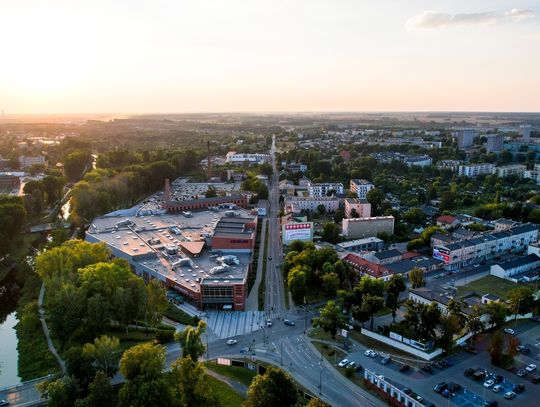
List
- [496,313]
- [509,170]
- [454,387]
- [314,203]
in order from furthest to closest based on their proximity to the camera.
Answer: [509,170], [314,203], [496,313], [454,387]

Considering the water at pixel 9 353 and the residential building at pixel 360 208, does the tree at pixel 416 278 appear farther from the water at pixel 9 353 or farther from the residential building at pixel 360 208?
the water at pixel 9 353

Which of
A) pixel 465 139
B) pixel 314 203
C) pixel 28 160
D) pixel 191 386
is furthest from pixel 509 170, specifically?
pixel 28 160

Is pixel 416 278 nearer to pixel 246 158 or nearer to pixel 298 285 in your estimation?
pixel 298 285

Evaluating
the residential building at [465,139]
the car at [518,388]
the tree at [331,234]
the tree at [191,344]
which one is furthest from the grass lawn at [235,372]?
the residential building at [465,139]

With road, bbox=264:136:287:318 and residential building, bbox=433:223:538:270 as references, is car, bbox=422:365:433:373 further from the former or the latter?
residential building, bbox=433:223:538:270

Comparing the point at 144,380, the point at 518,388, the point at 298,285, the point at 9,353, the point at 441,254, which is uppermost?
the point at 144,380

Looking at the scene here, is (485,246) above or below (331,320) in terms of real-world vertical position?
above
